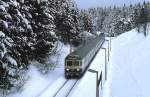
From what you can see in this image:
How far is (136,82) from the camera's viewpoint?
45281 millimetres

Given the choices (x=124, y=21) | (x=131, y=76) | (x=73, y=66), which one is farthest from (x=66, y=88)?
(x=124, y=21)

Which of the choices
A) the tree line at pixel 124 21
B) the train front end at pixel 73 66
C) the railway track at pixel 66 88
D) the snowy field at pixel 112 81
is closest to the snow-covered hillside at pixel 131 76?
the snowy field at pixel 112 81

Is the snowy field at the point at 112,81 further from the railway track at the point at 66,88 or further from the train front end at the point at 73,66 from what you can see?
the train front end at the point at 73,66

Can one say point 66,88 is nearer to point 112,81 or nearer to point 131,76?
point 112,81

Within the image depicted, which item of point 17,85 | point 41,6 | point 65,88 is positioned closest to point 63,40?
point 41,6

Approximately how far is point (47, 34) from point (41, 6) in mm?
2985

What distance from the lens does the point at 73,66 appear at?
3966 centimetres

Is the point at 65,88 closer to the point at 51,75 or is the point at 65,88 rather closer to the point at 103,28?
the point at 51,75

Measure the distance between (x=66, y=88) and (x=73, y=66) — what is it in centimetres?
546

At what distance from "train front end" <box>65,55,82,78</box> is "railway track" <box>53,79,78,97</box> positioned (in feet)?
2.65

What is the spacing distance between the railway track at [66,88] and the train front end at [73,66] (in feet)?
2.65

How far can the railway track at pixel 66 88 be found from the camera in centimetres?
3140

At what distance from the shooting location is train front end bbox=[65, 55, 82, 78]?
3941cm

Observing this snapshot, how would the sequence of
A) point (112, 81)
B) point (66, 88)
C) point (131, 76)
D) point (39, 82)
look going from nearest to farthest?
point (66, 88), point (39, 82), point (112, 81), point (131, 76)
